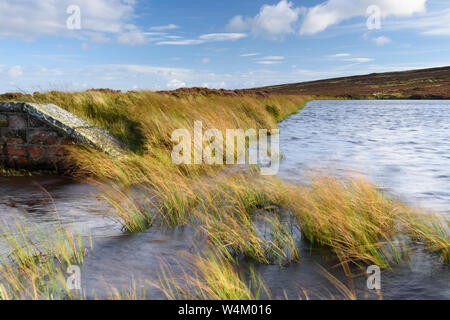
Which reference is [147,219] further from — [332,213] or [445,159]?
[445,159]

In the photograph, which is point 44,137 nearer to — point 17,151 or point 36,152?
point 36,152

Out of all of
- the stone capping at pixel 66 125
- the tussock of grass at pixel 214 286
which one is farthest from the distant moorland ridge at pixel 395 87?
the tussock of grass at pixel 214 286

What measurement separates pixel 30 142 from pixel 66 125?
2.59ft

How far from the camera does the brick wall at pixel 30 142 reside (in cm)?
554

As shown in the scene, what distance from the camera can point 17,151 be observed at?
18.6 feet

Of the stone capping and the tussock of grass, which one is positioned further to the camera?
the stone capping

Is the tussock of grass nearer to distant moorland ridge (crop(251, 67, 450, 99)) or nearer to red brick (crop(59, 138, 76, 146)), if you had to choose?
red brick (crop(59, 138, 76, 146))

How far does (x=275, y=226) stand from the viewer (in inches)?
115

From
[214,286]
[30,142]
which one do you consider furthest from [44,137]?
[214,286]

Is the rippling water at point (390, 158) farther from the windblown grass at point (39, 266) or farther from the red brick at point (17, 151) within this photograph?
the red brick at point (17, 151)

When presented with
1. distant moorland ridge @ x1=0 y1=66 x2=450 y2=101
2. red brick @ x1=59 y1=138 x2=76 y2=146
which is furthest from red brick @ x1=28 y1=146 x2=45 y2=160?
distant moorland ridge @ x1=0 y1=66 x2=450 y2=101

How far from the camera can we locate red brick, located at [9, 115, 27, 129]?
5566mm

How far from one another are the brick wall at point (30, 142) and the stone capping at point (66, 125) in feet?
0.30

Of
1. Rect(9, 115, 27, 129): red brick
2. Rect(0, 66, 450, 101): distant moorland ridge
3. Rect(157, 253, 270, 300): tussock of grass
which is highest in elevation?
Rect(0, 66, 450, 101): distant moorland ridge
